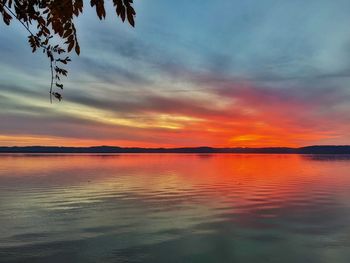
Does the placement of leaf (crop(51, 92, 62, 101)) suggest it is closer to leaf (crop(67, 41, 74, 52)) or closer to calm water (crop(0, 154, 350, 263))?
leaf (crop(67, 41, 74, 52))

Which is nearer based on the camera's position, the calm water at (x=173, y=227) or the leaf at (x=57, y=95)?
the leaf at (x=57, y=95)

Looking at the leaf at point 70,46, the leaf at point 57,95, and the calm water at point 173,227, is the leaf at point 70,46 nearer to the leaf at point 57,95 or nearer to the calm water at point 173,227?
the leaf at point 57,95

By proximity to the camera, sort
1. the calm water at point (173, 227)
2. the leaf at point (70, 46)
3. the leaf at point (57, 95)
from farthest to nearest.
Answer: the calm water at point (173, 227)
the leaf at point (57, 95)
the leaf at point (70, 46)

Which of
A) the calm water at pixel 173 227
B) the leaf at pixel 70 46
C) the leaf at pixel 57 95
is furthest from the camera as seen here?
the calm water at pixel 173 227

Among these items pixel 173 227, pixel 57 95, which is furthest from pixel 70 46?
pixel 173 227

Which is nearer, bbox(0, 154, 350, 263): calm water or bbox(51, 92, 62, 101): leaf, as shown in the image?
bbox(51, 92, 62, 101): leaf

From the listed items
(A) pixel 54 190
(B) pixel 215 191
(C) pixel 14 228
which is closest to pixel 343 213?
(B) pixel 215 191

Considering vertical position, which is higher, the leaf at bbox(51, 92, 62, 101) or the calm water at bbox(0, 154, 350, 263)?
the leaf at bbox(51, 92, 62, 101)

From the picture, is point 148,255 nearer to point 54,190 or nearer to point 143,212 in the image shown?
point 143,212

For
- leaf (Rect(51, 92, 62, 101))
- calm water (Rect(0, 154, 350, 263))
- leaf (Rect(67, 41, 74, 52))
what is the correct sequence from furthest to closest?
calm water (Rect(0, 154, 350, 263)) < leaf (Rect(51, 92, 62, 101)) < leaf (Rect(67, 41, 74, 52))

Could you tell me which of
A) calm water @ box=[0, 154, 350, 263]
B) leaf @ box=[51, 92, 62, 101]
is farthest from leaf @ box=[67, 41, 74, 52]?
calm water @ box=[0, 154, 350, 263]

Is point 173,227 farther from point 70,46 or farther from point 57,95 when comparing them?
point 70,46

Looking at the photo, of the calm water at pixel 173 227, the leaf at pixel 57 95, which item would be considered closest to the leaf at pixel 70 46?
the leaf at pixel 57 95

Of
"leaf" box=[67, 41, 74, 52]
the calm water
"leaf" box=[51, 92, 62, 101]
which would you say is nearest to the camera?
"leaf" box=[67, 41, 74, 52]
